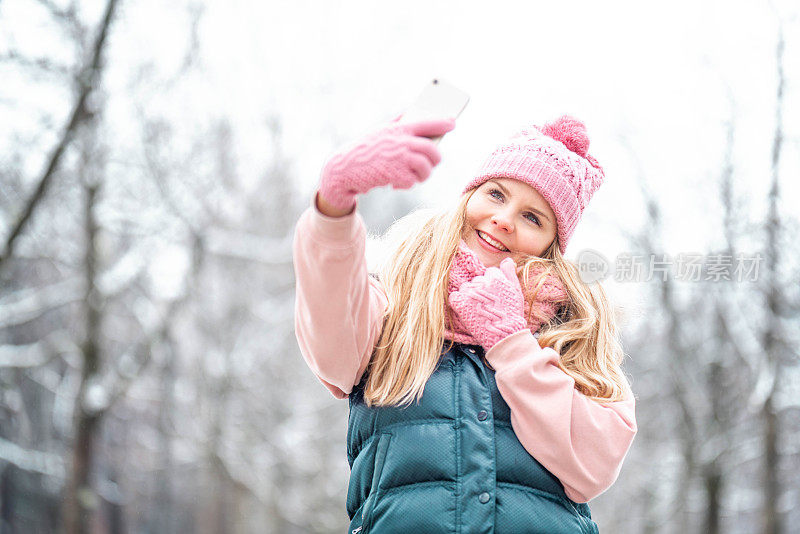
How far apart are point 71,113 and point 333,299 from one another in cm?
498

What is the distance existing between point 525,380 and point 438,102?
25.8 inches

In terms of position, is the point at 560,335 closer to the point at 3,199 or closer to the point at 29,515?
the point at 3,199

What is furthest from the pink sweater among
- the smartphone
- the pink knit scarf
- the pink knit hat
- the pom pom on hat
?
the pom pom on hat

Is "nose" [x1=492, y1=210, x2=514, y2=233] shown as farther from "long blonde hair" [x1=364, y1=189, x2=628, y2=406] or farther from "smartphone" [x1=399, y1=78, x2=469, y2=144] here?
"smartphone" [x1=399, y1=78, x2=469, y2=144]

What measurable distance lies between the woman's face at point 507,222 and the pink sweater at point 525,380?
275 millimetres

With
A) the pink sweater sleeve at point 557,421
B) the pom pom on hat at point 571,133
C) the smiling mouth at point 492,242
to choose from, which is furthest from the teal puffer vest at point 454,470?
the pom pom on hat at point 571,133

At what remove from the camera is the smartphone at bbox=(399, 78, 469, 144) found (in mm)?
1626

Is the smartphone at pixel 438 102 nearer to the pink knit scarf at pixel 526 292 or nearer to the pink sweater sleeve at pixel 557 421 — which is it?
the pink knit scarf at pixel 526 292

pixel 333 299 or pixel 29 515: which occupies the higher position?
pixel 333 299

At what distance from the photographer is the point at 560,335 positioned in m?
1.97

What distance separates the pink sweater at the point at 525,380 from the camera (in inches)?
64.7

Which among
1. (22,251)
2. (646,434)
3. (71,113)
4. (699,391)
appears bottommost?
(646,434)

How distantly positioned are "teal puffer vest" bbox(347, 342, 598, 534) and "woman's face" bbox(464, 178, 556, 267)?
30 cm

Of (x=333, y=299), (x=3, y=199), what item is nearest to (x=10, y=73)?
(x=3, y=199)
